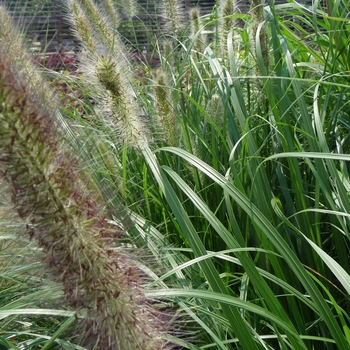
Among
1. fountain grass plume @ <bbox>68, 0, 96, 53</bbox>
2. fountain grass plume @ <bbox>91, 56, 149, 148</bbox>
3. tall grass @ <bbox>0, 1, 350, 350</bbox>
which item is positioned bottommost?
tall grass @ <bbox>0, 1, 350, 350</bbox>

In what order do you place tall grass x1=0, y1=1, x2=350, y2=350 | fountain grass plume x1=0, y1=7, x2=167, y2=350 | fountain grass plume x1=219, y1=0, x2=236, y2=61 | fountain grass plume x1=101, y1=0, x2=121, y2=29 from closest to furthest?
1. fountain grass plume x1=0, y1=7, x2=167, y2=350
2. tall grass x1=0, y1=1, x2=350, y2=350
3. fountain grass plume x1=219, y1=0, x2=236, y2=61
4. fountain grass plume x1=101, y1=0, x2=121, y2=29

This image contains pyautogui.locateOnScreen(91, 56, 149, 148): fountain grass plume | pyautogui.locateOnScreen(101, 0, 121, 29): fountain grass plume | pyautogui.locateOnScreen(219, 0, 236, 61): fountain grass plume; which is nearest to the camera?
pyautogui.locateOnScreen(91, 56, 149, 148): fountain grass plume

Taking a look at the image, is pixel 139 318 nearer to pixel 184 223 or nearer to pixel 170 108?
pixel 184 223

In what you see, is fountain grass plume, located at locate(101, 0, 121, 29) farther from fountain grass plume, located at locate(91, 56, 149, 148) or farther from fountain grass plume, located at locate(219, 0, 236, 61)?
fountain grass plume, located at locate(91, 56, 149, 148)

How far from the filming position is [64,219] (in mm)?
1126

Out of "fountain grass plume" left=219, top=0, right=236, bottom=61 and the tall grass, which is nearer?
the tall grass

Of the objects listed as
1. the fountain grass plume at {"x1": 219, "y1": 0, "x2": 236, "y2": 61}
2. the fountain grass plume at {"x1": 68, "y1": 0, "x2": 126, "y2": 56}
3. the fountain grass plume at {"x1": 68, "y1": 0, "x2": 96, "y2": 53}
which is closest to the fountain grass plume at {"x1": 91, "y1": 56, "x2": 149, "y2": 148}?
the fountain grass plume at {"x1": 68, "y1": 0, "x2": 96, "y2": 53}

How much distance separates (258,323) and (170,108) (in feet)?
3.02

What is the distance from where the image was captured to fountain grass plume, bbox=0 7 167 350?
1049 millimetres

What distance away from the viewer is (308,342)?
6.94 ft

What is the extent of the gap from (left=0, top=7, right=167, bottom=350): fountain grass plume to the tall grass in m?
0.14

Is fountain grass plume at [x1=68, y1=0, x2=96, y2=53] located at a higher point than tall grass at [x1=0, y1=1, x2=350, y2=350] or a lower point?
A: higher

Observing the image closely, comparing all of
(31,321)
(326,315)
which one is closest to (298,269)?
(326,315)

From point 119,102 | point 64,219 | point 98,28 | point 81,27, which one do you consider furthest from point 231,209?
point 98,28
